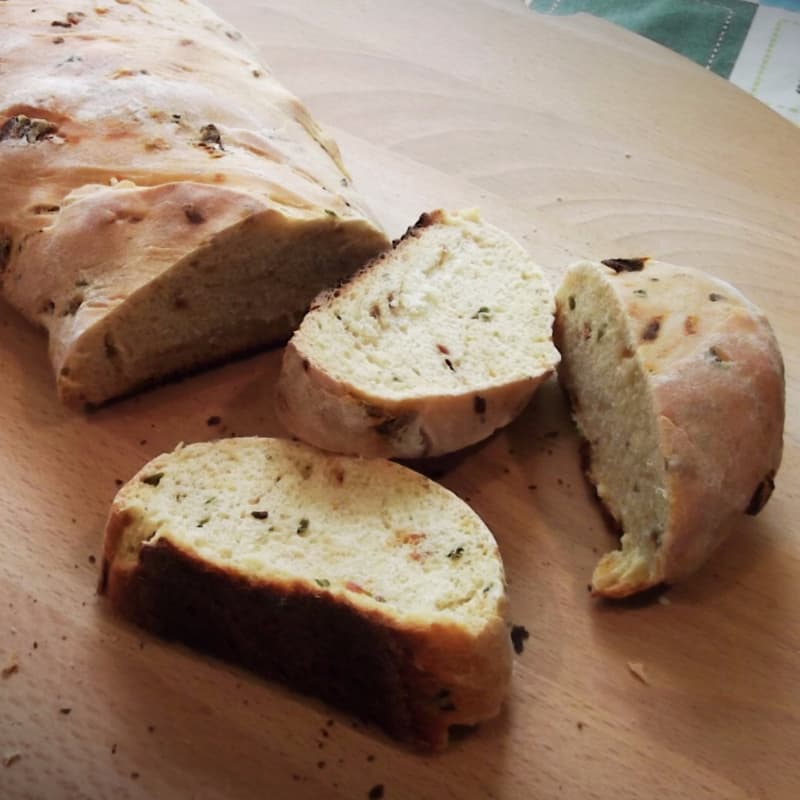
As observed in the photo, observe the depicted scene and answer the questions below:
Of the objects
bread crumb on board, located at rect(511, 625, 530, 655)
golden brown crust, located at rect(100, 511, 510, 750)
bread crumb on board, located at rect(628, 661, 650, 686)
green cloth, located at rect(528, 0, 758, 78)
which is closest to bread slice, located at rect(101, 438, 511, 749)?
golden brown crust, located at rect(100, 511, 510, 750)

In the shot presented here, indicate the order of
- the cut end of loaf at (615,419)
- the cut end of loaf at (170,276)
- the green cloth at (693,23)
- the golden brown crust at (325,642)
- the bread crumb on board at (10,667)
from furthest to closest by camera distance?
the green cloth at (693,23)
the cut end of loaf at (170,276)
the cut end of loaf at (615,419)
the bread crumb on board at (10,667)
the golden brown crust at (325,642)

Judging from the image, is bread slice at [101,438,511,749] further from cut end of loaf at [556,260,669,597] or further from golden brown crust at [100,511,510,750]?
cut end of loaf at [556,260,669,597]

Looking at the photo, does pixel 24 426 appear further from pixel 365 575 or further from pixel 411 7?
pixel 411 7

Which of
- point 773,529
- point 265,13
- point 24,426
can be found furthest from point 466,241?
point 265,13

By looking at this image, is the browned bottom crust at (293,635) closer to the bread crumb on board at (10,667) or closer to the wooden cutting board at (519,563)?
the wooden cutting board at (519,563)

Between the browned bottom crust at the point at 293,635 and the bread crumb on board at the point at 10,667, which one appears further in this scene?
the bread crumb on board at the point at 10,667

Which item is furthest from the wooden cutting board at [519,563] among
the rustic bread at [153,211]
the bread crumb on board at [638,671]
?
the rustic bread at [153,211]

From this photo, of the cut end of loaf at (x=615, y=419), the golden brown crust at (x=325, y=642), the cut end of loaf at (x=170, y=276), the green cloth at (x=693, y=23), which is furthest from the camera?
the green cloth at (x=693, y=23)

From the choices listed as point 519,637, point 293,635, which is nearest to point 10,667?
point 293,635
